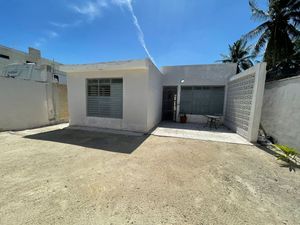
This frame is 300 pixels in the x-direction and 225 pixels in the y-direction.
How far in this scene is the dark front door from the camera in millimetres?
10031

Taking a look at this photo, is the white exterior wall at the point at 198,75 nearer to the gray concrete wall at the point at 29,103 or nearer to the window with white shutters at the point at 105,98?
the window with white shutters at the point at 105,98

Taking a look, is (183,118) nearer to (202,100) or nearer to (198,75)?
(202,100)

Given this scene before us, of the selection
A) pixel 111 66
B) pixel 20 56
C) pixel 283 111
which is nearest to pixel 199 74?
pixel 283 111

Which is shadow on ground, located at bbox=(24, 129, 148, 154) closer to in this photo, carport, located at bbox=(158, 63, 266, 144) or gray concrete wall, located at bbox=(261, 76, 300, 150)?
carport, located at bbox=(158, 63, 266, 144)

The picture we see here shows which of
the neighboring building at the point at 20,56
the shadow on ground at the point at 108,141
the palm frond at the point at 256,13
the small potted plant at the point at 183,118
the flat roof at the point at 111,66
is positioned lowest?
the shadow on ground at the point at 108,141

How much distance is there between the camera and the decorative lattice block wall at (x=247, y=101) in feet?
16.7

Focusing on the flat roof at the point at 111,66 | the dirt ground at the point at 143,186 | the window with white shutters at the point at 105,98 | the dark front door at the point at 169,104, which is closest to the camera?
the dirt ground at the point at 143,186

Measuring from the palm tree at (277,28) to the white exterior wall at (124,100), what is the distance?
452 inches

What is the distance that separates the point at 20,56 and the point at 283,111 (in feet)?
84.7

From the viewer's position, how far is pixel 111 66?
5.95 meters

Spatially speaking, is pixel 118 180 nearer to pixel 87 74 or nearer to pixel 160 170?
pixel 160 170

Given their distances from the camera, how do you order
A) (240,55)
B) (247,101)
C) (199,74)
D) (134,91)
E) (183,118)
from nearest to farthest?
(247,101), (134,91), (199,74), (183,118), (240,55)

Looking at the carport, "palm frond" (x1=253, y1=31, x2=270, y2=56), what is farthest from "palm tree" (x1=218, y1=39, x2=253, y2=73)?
the carport

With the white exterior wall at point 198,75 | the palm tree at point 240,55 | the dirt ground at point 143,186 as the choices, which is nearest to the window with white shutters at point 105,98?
the dirt ground at point 143,186
